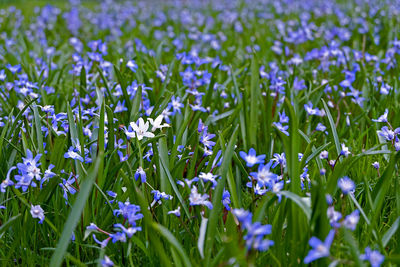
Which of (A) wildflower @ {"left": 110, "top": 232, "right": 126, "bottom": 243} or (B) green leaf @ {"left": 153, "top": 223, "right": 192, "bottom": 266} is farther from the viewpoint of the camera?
(A) wildflower @ {"left": 110, "top": 232, "right": 126, "bottom": 243}

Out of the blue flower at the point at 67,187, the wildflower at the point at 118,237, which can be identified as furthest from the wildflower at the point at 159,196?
the blue flower at the point at 67,187

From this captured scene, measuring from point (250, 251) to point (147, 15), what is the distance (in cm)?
807

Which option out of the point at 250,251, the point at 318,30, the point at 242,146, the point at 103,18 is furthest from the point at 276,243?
the point at 103,18

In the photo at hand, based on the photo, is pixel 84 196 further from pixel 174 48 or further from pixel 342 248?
pixel 174 48

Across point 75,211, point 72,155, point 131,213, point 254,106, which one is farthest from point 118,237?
point 254,106

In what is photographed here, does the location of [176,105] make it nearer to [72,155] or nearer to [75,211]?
[72,155]

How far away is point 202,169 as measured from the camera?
256 centimetres

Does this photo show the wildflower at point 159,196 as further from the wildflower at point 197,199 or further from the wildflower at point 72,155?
the wildflower at point 72,155

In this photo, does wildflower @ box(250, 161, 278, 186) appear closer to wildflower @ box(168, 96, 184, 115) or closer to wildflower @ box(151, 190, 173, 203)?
wildflower @ box(151, 190, 173, 203)

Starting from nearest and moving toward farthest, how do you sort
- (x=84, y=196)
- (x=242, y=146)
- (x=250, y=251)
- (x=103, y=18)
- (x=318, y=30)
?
(x=250, y=251) → (x=84, y=196) → (x=242, y=146) → (x=318, y=30) → (x=103, y=18)

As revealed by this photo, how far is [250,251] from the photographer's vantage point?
1471 mm

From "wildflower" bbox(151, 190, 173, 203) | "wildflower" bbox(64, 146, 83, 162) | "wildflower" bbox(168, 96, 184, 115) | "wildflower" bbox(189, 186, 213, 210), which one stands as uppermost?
"wildflower" bbox(64, 146, 83, 162)

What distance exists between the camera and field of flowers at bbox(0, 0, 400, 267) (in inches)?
68.2

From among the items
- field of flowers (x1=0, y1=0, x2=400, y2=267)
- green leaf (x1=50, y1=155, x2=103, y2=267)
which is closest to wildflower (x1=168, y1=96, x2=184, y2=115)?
field of flowers (x1=0, y1=0, x2=400, y2=267)
